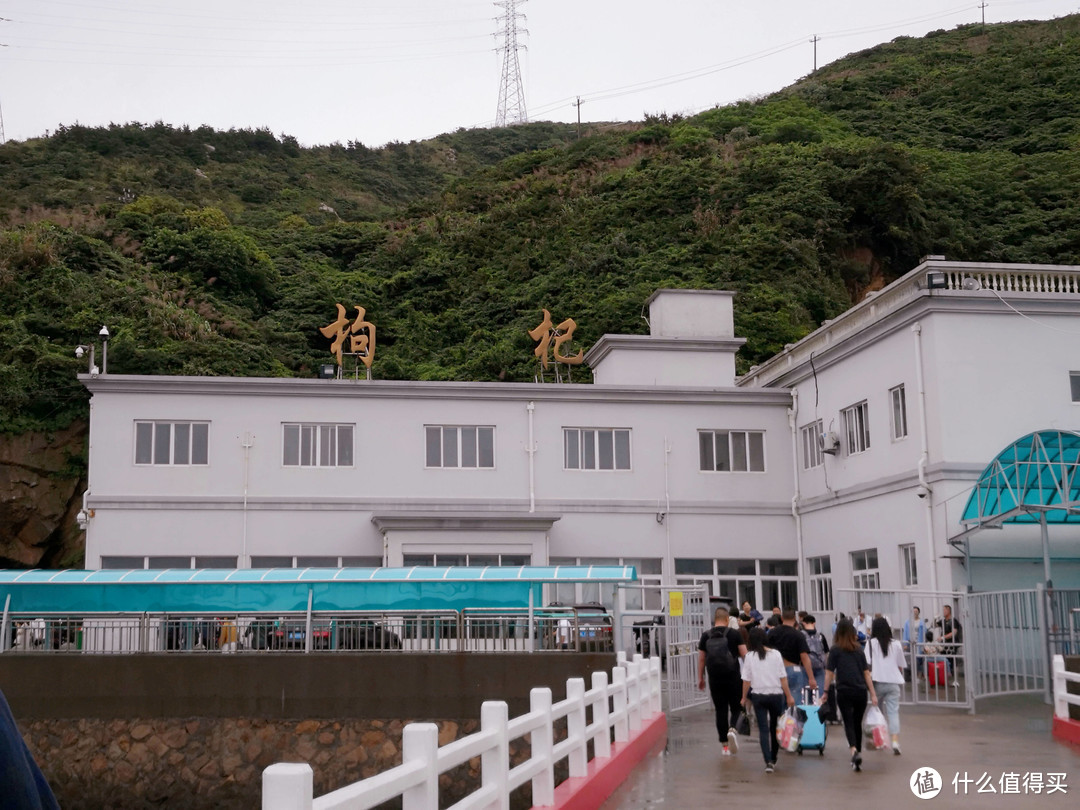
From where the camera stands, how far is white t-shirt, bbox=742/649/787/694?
14.2 m

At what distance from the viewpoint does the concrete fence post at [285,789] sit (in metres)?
4.08

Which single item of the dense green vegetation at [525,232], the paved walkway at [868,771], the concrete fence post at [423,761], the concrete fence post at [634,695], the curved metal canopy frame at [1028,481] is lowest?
the paved walkway at [868,771]

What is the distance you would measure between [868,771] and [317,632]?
11490 mm

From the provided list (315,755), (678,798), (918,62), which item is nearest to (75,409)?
(315,755)

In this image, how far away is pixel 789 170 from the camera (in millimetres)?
71812

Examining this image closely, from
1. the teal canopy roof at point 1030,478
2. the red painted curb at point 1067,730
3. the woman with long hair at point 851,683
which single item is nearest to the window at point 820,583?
the teal canopy roof at point 1030,478

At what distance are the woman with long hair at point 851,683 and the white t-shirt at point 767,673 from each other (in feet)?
2.13

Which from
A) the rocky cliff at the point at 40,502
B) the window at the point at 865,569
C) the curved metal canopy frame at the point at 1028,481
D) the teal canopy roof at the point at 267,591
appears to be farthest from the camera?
the rocky cliff at the point at 40,502

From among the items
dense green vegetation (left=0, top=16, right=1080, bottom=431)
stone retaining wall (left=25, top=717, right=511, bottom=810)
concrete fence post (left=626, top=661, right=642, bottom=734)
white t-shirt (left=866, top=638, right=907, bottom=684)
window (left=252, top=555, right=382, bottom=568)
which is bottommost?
stone retaining wall (left=25, top=717, right=511, bottom=810)

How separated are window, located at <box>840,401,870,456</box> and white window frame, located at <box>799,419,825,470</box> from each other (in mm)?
1470

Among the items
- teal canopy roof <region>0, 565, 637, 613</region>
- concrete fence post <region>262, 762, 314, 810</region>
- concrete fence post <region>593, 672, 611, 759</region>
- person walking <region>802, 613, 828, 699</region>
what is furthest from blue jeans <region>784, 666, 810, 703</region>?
concrete fence post <region>262, 762, 314, 810</region>

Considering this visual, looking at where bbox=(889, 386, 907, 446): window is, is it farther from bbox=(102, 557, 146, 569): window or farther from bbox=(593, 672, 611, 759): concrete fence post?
bbox=(102, 557, 146, 569): window

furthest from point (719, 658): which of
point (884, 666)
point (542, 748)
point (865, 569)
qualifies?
point (865, 569)

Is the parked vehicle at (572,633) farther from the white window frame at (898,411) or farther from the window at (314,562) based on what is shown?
the window at (314,562)
